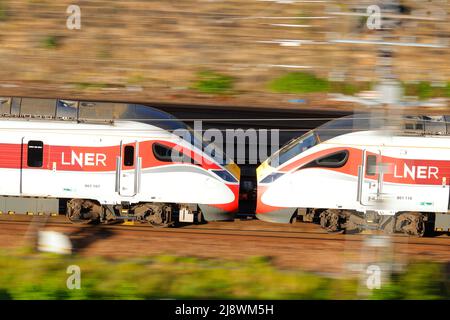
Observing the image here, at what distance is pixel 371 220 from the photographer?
1761 cm

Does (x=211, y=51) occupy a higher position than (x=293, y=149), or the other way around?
(x=211, y=51)

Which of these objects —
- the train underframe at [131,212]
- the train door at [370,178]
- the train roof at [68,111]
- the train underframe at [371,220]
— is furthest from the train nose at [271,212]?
the train roof at [68,111]

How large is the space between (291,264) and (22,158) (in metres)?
6.63

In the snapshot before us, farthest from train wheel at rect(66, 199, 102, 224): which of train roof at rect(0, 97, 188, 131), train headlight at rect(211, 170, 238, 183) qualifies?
train headlight at rect(211, 170, 238, 183)

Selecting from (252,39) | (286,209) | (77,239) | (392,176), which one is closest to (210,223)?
(286,209)

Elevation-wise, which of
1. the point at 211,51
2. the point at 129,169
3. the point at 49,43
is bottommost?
the point at 129,169

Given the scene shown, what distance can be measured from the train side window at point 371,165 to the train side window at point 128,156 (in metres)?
5.44

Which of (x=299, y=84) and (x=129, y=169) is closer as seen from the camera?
(x=129, y=169)

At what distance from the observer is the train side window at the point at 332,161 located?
17.2 m

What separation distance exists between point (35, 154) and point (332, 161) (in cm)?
690

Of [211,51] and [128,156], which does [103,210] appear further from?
[211,51]

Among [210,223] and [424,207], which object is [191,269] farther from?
[424,207]

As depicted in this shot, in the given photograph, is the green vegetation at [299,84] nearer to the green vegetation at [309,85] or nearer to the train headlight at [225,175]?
the green vegetation at [309,85]

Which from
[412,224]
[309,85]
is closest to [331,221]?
[412,224]
